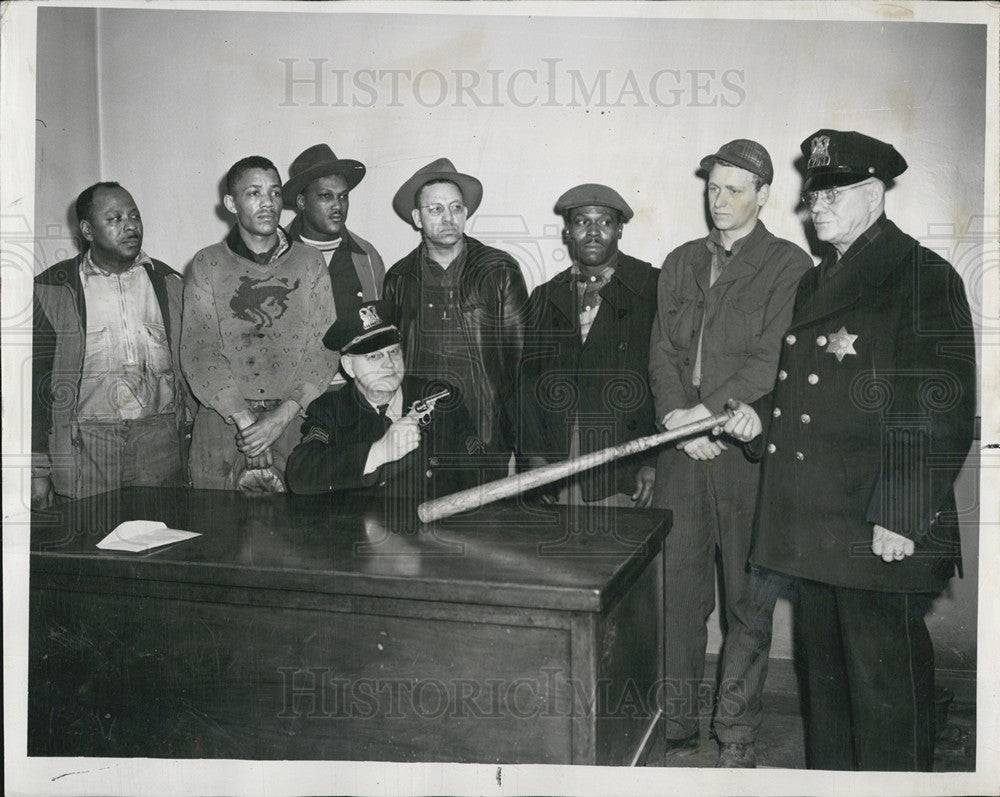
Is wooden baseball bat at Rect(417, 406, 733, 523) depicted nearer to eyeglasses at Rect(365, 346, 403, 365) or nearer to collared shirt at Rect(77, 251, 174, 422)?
eyeglasses at Rect(365, 346, 403, 365)

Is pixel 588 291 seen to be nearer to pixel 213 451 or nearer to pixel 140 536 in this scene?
pixel 213 451

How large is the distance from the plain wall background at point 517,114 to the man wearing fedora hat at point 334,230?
0.04 m

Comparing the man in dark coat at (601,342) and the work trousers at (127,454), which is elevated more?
the man in dark coat at (601,342)

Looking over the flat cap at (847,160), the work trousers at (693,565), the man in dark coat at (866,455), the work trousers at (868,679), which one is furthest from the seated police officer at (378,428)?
the flat cap at (847,160)

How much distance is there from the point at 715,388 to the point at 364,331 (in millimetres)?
1098

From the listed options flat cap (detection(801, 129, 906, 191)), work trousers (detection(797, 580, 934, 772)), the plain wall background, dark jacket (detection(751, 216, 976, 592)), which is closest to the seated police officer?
the plain wall background

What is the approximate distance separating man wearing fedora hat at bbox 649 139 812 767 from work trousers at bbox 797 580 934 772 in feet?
0.59

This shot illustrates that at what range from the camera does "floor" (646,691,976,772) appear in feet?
8.39

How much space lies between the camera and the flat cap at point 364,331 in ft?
8.93

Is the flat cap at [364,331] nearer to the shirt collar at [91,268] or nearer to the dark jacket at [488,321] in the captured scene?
the dark jacket at [488,321]

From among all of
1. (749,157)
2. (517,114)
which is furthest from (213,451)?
(749,157)

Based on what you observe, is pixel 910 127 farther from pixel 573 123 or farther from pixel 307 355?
pixel 307 355

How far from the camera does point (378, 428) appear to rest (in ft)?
8.87

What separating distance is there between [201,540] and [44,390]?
796mm
